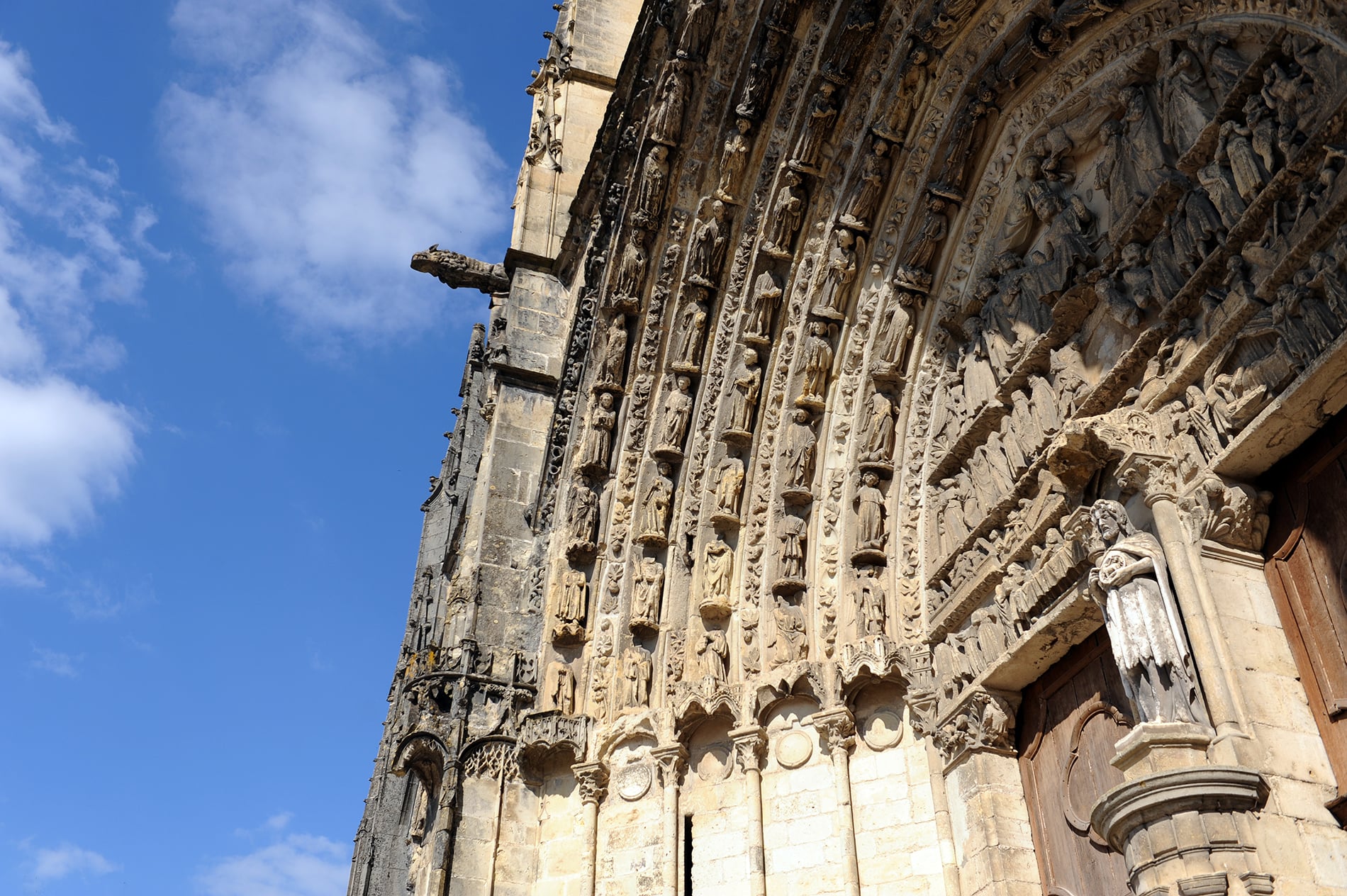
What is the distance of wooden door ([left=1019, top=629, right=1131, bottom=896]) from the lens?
545cm

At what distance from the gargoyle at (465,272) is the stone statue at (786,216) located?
3.35m

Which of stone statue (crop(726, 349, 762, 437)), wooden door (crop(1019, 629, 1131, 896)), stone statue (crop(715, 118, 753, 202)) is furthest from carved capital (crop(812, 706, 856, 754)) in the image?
stone statue (crop(715, 118, 753, 202))

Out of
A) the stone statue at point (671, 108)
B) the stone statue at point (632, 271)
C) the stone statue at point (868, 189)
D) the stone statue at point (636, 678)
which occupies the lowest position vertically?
the stone statue at point (636, 678)

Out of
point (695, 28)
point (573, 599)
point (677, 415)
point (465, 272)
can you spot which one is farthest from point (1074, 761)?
point (465, 272)

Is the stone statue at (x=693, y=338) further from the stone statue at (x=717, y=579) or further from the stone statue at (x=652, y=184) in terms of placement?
the stone statue at (x=717, y=579)

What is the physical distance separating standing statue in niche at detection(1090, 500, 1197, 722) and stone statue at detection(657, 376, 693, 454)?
3.62 meters

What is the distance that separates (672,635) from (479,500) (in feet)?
6.96

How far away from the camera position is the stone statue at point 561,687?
7.69 m

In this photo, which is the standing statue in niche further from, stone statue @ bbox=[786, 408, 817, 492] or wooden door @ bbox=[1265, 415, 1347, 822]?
stone statue @ bbox=[786, 408, 817, 492]

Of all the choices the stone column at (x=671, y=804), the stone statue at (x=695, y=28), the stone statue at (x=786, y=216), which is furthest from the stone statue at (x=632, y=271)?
the stone column at (x=671, y=804)

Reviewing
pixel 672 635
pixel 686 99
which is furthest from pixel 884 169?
pixel 672 635

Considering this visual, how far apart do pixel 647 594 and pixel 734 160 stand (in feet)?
10.2

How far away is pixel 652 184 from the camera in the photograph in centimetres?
887

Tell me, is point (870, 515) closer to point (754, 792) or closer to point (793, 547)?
point (793, 547)
